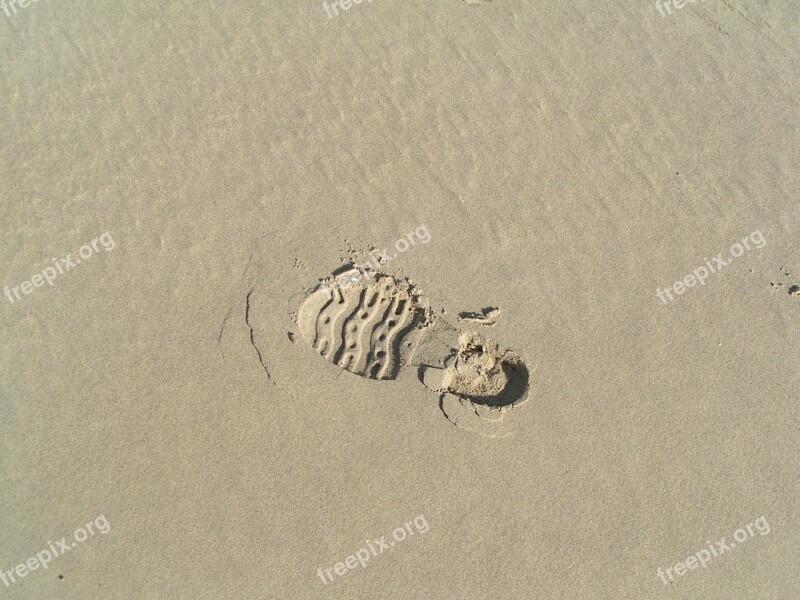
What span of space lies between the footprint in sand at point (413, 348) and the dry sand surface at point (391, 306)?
23 millimetres

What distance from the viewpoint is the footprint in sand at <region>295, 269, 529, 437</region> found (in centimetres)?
359

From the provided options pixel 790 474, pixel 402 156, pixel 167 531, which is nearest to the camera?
pixel 167 531

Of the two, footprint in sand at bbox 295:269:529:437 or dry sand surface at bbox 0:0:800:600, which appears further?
footprint in sand at bbox 295:269:529:437

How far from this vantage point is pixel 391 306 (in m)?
3.67

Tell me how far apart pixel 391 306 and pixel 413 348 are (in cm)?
37

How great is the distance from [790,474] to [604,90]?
11.3 ft

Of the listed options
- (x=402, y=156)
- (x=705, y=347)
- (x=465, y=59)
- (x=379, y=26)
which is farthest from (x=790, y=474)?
(x=379, y=26)

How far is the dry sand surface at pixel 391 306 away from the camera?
11.4 ft

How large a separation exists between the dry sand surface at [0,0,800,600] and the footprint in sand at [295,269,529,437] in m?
0.02

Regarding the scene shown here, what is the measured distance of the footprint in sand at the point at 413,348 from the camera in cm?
359

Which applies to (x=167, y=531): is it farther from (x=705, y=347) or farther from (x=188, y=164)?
(x=705, y=347)

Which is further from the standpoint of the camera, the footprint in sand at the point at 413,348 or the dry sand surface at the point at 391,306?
the footprint in sand at the point at 413,348

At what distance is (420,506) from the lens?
3.52m

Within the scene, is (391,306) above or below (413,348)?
above
